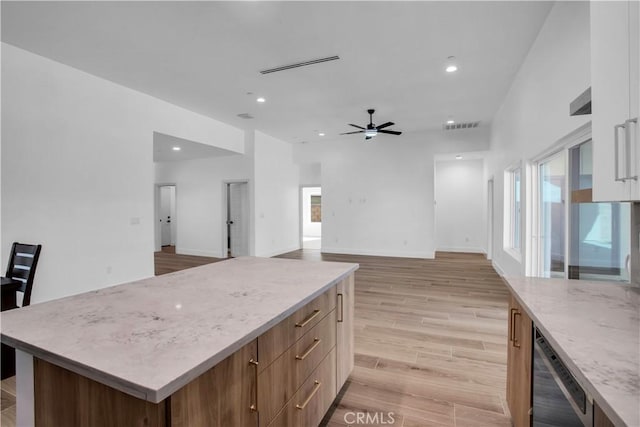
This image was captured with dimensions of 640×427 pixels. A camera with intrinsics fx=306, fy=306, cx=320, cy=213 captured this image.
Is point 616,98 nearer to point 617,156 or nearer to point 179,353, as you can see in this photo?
point 617,156

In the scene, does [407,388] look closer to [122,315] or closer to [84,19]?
[122,315]

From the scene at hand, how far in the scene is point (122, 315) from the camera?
1.16 metres

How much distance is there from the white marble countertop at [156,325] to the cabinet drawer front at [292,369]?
0.68 feet

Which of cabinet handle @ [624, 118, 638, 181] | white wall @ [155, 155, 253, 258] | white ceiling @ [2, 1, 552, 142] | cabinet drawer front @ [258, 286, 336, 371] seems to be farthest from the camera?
white wall @ [155, 155, 253, 258]

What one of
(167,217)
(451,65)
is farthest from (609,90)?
(167,217)

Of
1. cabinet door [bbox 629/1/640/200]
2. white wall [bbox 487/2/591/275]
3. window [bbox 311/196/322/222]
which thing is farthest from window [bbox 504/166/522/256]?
window [bbox 311/196/322/222]

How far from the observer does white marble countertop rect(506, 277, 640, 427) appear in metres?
0.74

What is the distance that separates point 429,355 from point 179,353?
2.40 metres

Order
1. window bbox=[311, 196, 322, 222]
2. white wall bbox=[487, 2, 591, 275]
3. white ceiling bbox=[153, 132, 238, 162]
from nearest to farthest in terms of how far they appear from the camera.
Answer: white wall bbox=[487, 2, 591, 275], white ceiling bbox=[153, 132, 238, 162], window bbox=[311, 196, 322, 222]

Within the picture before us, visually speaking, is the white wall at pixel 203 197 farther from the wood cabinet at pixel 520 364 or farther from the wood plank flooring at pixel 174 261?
the wood cabinet at pixel 520 364

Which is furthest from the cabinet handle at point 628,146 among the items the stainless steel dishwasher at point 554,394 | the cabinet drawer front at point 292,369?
the cabinet drawer front at point 292,369

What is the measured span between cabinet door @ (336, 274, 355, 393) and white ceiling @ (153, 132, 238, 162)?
4.71m

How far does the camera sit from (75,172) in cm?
402

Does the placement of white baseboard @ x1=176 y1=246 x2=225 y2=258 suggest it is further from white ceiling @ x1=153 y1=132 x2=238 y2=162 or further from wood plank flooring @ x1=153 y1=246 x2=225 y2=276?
white ceiling @ x1=153 y1=132 x2=238 y2=162
